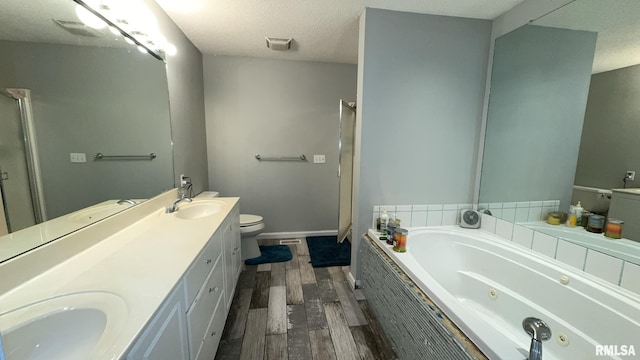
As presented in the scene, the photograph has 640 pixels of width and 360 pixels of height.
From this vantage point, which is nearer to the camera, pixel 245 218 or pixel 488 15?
pixel 488 15

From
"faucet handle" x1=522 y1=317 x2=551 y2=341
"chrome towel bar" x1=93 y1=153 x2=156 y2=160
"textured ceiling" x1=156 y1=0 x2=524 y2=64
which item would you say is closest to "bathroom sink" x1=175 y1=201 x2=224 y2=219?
"chrome towel bar" x1=93 y1=153 x2=156 y2=160

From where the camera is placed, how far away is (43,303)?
74 cm

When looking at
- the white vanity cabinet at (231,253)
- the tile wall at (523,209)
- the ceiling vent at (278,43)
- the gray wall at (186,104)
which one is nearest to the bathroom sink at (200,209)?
the white vanity cabinet at (231,253)

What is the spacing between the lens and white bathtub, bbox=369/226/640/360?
108cm

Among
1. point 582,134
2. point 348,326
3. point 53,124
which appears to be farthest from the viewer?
point 348,326

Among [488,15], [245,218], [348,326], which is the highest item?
[488,15]

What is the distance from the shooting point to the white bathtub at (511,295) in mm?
1084

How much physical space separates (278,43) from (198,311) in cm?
237

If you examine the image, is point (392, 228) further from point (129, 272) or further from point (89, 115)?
point (89, 115)

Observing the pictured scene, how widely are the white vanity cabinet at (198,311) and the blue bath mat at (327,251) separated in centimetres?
105

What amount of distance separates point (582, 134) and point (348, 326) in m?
2.02

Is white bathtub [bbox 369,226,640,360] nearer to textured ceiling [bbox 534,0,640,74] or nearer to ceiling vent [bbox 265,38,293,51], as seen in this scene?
textured ceiling [bbox 534,0,640,74]

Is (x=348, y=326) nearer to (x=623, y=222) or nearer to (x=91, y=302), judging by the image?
(x=91, y=302)

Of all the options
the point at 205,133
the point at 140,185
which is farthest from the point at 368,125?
the point at 205,133
